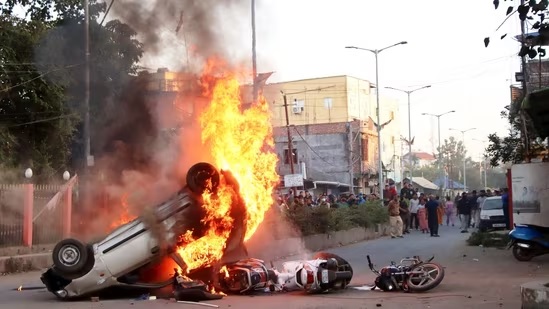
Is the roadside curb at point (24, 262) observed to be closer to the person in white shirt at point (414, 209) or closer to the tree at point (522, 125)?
the tree at point (522, 125)

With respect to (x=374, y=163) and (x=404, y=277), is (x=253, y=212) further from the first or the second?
(x=374, y=163)

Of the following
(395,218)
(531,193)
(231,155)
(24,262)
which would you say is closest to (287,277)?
(231,155)

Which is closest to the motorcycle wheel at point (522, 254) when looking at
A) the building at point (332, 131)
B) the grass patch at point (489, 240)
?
the grass patch at point (489, 240)

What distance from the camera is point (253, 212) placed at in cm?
1059

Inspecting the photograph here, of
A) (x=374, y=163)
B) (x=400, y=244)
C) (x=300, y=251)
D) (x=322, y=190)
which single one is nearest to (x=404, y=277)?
(x=300, y=251)

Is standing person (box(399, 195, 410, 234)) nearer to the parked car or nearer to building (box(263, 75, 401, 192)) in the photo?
the parked car

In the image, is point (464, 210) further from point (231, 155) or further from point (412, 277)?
point (231, 155)

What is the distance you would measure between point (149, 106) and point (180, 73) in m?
2.28

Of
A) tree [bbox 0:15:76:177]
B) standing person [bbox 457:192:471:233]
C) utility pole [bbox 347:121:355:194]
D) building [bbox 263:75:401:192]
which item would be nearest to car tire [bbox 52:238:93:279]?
tree [bbox 0:15:76:177]

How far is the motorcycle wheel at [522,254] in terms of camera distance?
13259 millimetres

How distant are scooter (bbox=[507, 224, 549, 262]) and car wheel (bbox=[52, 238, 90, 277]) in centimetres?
904

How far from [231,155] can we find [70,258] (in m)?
3.18

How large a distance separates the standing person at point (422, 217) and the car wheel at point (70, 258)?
58.1 ft

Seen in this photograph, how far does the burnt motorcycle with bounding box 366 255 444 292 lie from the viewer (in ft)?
31.3
